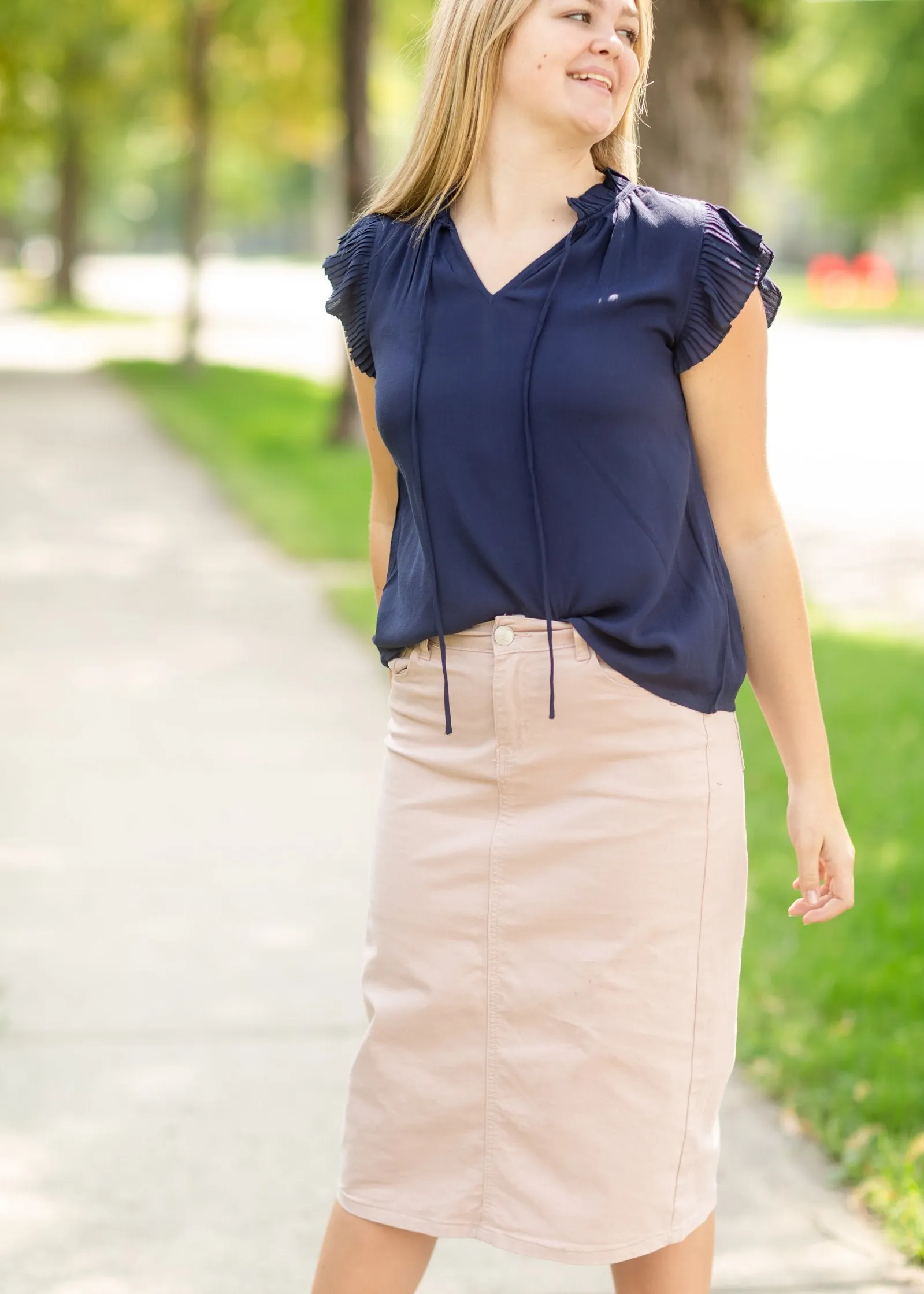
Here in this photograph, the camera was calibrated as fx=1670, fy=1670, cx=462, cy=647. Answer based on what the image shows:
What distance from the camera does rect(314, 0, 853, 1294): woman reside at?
6.20 feet

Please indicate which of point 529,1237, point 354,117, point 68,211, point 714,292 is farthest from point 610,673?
point 68,211

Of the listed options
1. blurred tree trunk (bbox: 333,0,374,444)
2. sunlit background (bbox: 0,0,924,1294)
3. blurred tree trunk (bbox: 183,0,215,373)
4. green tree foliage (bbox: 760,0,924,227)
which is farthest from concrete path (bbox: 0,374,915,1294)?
green tree foliage (bbox: 760,0,924,227)

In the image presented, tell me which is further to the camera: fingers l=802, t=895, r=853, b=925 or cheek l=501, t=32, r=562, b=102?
fingers l=802, t=895, r=853, b=925

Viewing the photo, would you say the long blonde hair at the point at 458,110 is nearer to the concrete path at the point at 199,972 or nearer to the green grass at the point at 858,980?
the concrete path at the point at 199,972

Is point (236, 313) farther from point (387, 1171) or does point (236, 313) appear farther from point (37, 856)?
point (387, 1171)

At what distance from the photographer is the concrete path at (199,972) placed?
110 inches

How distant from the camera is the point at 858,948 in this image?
405 cm

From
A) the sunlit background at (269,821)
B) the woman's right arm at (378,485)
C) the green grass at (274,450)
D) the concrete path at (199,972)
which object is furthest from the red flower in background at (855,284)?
the woman's right arm at (378,485)

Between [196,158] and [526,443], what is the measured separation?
64.0 ft

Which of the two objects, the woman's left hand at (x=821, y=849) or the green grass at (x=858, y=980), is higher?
the woman's left hand at (x=821, y=849)

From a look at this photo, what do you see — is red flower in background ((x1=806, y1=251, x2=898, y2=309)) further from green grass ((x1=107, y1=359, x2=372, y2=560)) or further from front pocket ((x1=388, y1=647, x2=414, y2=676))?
front pocket ((x1=388, y1=647, x2=414, y2=676))

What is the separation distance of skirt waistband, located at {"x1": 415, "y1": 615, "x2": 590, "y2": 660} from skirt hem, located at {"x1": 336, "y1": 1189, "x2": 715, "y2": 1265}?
2.27 ft

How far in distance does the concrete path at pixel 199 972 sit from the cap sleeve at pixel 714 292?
1.61 meters

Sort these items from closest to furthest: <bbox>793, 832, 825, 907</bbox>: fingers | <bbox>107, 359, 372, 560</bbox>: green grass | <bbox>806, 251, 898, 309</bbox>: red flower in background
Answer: <bbox>793, 832, 825, 907</bbox>: fingers < <bbox>107, 359, 372, 560</bbox>: green grass < <bbox>806, 251, 898, 309</bbox>: red flower in background
